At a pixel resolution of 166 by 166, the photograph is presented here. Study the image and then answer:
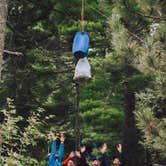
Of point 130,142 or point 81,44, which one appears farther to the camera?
point 130,142

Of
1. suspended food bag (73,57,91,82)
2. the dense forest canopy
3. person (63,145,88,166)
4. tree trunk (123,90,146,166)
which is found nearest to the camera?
suspended food bag (73,57,91,82)

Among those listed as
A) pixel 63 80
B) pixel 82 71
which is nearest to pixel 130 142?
pixel 63 80

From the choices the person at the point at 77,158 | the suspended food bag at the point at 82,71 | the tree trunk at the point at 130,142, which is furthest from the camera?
the tree trunk at the point at 130,142

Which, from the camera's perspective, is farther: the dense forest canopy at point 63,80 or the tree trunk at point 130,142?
the tree trunk at point 130,142

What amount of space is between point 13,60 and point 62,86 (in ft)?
6.20

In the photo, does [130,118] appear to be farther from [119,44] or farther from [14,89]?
[119,44]

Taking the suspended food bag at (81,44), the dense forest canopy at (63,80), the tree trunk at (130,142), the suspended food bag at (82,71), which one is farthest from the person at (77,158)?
the tree trunk at (130,142)

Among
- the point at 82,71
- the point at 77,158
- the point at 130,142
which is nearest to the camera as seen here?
the point at 82,71

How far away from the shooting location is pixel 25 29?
1520 cm

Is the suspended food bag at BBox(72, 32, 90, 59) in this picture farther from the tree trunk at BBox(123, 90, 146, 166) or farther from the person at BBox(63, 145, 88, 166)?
Result: the tree trunk at BBox(123, 90, 146, 166)

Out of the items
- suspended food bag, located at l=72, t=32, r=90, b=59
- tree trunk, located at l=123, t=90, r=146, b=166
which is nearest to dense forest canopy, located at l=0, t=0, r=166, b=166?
tree trunk, located at l=123, t=90, r=146, b=166

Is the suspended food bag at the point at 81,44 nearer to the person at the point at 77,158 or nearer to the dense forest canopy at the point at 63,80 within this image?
the person at the point at 77,158

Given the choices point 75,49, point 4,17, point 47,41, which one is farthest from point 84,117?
point 75,49

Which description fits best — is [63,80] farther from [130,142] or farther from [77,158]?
[77,158]
